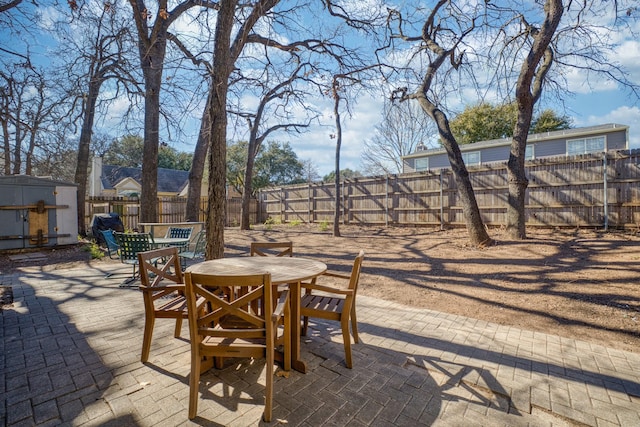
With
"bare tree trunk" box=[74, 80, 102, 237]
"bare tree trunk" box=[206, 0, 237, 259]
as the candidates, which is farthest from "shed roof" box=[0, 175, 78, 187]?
"bare tree trunk" box=[206, 0, 237, 259]

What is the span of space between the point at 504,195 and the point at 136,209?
15589 mm

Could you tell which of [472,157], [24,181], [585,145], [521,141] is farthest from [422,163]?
[24,181]

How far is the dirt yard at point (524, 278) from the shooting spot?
3379mm

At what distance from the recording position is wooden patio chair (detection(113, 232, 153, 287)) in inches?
184

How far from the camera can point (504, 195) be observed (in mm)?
9617

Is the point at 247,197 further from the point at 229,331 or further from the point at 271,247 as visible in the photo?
the point at 229,331

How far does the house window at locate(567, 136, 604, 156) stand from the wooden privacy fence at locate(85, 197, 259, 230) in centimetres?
1926

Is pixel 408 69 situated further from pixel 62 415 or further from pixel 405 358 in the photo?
pixel 62 415

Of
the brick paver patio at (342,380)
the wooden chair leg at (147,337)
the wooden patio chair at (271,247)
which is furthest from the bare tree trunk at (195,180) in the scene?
the wooden chair leg at (147,337)

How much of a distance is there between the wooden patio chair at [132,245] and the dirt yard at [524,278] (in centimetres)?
304

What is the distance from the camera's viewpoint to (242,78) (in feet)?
20.7

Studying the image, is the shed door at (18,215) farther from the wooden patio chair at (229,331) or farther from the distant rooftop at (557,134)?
the distant rooftop at (557,134)

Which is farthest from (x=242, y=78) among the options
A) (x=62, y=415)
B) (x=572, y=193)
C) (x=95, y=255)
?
(x=572, y=193)

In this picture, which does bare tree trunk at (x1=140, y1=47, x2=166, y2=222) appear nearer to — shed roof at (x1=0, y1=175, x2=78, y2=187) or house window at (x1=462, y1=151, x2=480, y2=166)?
shed roof at (x1=0, y1=175, x2=78, y2=187)
